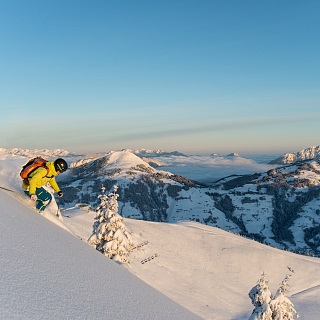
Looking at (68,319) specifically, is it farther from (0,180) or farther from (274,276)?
(274,276)

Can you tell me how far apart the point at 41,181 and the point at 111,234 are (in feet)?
59.0

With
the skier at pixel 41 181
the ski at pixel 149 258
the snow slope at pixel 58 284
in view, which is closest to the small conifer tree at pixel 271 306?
the skier at pixel 41 181

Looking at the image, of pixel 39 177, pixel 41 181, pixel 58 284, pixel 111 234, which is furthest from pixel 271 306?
pixel 58 284

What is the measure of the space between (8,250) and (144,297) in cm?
259

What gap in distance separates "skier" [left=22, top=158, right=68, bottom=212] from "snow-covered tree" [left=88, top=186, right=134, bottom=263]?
56.9 ft

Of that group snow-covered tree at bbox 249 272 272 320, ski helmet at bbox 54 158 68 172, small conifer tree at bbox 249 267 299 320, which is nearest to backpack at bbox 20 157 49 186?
ski helmet at bbox 54 158 68 172

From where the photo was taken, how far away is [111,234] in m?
28.0

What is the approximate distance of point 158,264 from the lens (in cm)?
5625

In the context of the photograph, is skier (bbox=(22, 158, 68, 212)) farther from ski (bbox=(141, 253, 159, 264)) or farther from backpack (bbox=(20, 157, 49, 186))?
→ ski (bbox=(141, 253, 159, 264))

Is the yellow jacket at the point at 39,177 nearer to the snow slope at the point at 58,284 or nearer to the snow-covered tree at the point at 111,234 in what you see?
the snow slope at the point at 58,284

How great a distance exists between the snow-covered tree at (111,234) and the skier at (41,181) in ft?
56.9

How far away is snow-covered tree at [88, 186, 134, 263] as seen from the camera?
2769 centimetres

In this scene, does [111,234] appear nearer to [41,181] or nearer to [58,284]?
[41,181]

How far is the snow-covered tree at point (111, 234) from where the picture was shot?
2769 cm
